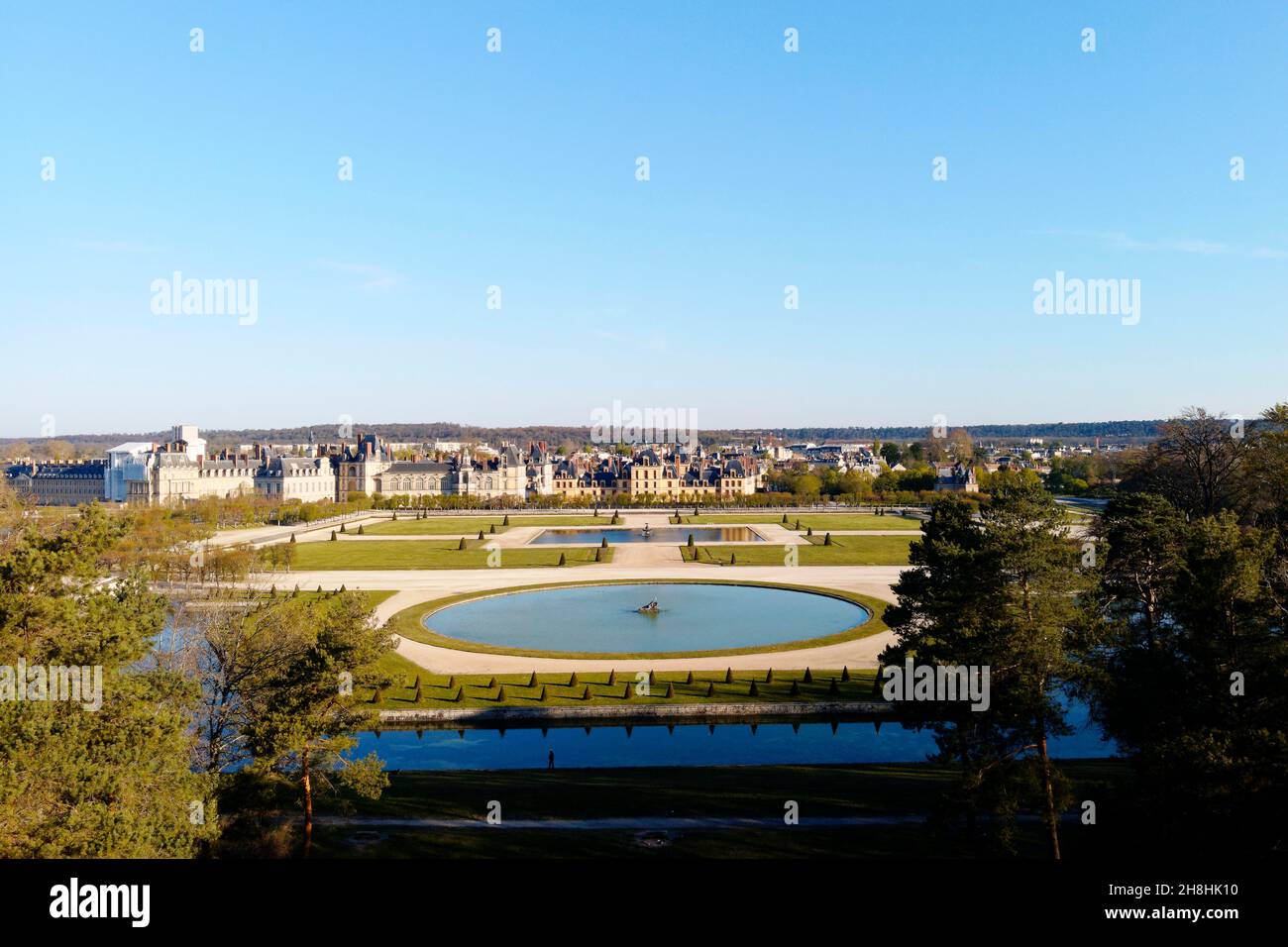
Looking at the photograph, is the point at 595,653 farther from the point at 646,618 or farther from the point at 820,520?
the point at 820,520

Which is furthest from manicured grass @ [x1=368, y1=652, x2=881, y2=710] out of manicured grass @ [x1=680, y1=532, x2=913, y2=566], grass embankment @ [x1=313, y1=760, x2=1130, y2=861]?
manicured grass @ [x1=680, y1=532, x2=913, y2=566]

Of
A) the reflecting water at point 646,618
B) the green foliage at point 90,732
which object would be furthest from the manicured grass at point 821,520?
the green foliage at point 90,732

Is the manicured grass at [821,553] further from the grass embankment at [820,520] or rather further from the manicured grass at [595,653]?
the manicured grass at [595,653]

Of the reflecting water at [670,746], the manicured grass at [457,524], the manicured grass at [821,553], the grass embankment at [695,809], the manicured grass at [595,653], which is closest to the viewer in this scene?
the grass embankment at [695,809]

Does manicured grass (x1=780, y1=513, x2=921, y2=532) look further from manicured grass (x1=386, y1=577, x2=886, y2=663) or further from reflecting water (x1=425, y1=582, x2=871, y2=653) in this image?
manicured grass (x1=386, y1=577, x2=886, y2=663)

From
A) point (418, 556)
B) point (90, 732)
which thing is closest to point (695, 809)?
point (90, 732)

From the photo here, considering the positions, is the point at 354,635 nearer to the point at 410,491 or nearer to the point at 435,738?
the point at 435,738
